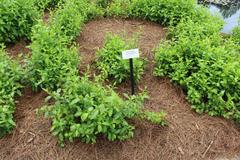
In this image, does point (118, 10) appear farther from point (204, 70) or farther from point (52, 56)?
point (204, 70)

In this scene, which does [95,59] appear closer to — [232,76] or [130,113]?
[130,113]

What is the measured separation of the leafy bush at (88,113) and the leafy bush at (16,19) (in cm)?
160

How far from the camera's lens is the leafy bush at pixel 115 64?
10.9ft

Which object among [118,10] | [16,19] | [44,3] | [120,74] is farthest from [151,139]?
[44,3]

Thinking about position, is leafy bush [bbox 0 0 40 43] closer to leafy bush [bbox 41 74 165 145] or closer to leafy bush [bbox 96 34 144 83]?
leafy bush [bbox 96 34 144 83]

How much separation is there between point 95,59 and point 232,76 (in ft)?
5.06

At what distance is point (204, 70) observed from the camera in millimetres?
3246

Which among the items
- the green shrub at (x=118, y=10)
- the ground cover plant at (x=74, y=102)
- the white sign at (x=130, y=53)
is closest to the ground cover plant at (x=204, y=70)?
the ground cover plant at (x=74, y=102)

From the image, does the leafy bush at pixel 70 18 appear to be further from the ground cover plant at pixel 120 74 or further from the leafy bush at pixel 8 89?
the leafy bush at pixel 8 89

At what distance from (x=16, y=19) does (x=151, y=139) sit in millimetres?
2379

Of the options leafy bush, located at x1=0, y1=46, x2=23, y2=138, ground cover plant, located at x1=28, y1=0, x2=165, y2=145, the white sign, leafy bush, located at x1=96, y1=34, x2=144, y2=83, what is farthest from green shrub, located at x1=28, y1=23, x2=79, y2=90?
the white sign

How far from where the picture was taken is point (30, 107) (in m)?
3.11

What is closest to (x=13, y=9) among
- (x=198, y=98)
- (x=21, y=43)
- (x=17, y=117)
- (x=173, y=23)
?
(x=21, y=43)

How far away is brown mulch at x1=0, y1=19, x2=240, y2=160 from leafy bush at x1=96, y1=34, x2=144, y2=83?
138 millimetres
